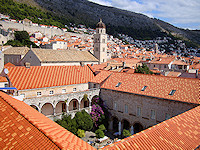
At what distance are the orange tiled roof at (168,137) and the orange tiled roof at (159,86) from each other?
22.6ft

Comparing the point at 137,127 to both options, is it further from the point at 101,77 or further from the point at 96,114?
the point at 101,77

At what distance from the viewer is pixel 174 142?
11008 mm

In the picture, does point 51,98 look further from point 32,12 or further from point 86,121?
point 32,12

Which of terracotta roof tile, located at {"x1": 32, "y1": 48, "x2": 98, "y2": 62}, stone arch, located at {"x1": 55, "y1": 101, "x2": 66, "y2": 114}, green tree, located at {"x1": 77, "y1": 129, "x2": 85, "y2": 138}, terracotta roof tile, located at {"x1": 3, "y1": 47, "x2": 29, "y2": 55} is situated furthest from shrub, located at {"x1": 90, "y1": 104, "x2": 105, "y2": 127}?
terracotta roof tile, located at {"x1": 3, "y1": 47, "x2": 29, "y2": 55}

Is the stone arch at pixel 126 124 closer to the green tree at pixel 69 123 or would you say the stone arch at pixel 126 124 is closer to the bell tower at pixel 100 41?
the green tree at pixel 69 123

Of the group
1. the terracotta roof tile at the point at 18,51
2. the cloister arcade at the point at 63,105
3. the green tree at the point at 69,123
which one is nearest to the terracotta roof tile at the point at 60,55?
the cloister arcade at the point at 63,105

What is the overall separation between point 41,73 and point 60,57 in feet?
33.9

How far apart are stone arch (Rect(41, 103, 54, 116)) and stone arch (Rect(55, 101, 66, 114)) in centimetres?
88

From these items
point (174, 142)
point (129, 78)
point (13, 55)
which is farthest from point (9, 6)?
point (174, 142)

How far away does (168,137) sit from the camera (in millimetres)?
11328

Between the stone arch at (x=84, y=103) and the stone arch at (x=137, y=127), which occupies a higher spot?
the stone arch at (x=84, y=103)

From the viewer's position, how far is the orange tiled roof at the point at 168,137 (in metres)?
9.88

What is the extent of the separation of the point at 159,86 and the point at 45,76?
16859 millimetres

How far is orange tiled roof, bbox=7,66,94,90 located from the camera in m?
25.5
